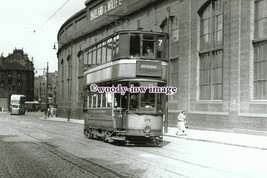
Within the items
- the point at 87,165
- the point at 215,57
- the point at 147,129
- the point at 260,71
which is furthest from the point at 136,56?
the point at 215,57

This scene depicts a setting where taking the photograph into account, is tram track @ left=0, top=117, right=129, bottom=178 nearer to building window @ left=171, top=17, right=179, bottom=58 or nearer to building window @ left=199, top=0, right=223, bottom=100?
building window @ left=199, top=0, right=223, bottom=100

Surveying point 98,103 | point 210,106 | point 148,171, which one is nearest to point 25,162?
point 148,171

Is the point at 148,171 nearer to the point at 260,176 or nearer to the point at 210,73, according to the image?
the point at 260,176

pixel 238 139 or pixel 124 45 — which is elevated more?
pixel 124 45

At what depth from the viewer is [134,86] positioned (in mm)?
17781

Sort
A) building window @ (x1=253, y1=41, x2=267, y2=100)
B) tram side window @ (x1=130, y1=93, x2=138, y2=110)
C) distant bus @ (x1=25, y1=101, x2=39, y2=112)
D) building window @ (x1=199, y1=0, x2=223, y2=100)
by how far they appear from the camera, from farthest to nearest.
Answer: distant bus @ (x1=25, y1=101, x2=39, y2=112)
building window @ (x1=199, y1=0, x2=223, y2=100)
building window @ (x1=253, y1=41, x2=267, y2=100)
tram side window @ (x1=130, y1=93, x2=138, y2=110)

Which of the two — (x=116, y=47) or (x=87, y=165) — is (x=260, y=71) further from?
(x=87, y=165)

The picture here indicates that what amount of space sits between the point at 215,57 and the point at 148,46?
1266 centimetres

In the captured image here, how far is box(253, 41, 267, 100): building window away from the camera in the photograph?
25188 mm

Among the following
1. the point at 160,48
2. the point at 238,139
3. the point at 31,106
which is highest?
the point at 160,48

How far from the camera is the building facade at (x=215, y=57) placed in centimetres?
2566

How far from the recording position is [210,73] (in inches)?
1206

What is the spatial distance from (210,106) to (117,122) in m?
12.9

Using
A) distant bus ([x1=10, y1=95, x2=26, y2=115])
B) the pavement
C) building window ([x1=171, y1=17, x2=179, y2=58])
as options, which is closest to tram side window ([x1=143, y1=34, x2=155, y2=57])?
the pavement
